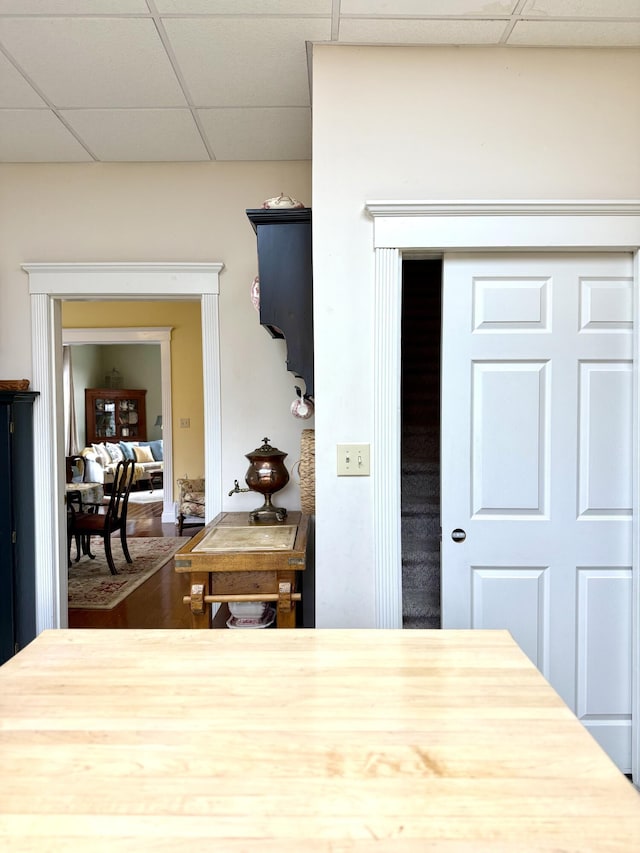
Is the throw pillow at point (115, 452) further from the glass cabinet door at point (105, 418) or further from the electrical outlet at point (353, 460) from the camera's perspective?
the electrical outlet at point (353, 460)

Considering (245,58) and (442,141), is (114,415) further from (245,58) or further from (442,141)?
(442,141)

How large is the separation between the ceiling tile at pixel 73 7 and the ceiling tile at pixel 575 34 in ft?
4.00

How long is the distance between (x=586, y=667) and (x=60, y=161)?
3317 mm

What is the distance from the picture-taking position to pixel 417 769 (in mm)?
722

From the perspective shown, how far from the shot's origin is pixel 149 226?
287 centimetres

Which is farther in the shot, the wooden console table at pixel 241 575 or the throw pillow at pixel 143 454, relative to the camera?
the throw pillow at pixel 143 454

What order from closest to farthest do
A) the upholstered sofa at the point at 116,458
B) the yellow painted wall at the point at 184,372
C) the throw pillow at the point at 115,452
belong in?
the yellow painted wall at the point at 184,372, the upholstered sofa at the point at 116,458, the throw pillow at the point at 115,452

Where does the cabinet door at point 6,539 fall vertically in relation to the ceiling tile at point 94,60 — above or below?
below

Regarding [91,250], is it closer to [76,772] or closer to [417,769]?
[76,772]

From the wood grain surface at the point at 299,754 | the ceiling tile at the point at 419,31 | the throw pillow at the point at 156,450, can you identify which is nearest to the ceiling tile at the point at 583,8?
the ceiling tile at the point at 419,31

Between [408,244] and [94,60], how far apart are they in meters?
1.30

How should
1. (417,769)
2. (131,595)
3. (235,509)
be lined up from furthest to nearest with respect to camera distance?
(131,595)
(235,509)
(417,769)

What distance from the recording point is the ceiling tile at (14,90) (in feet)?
6.58

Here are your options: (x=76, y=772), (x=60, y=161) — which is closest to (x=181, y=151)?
(x=60, y=161)
